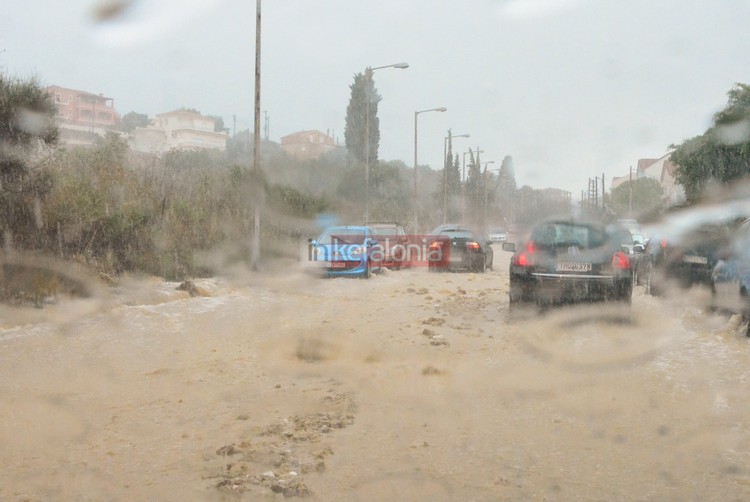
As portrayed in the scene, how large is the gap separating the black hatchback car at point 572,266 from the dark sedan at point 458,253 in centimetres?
1064

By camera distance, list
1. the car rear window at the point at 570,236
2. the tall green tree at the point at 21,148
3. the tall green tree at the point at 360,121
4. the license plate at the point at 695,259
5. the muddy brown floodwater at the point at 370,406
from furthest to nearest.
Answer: the tall green tree at the point at 360,121
the license plate at the point at 695,259
the tall green tree at the point at 21,148
the car rear window at the point at 570,236
the muddy brown floodwater at the point at 370,406

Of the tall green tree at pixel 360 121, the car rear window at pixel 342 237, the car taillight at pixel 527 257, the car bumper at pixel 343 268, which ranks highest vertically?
the tall green tree at pixel 360 121

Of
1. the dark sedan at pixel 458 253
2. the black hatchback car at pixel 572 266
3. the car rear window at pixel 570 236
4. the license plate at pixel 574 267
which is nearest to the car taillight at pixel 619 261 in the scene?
the black hatchback car at pixel 572 266

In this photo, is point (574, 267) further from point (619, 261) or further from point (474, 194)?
point (474, 194)

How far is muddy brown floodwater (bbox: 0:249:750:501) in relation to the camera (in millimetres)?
4223

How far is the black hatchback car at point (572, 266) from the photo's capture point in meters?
10.7

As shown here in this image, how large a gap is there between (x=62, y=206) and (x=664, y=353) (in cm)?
986

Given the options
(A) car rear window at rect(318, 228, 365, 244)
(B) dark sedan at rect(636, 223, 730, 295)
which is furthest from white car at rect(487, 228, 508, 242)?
(B) dark sedan at rect(636, 223, 730, 295)

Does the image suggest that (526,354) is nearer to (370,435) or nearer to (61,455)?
(370,435)

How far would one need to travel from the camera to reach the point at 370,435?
513 cm

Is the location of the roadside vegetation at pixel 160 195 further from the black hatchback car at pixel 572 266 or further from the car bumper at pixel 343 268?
the black hatchback car at pixel 572 266

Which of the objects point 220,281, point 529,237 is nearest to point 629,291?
point 529,237

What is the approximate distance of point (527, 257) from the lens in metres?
11.0

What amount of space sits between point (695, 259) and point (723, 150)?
19.9 m
